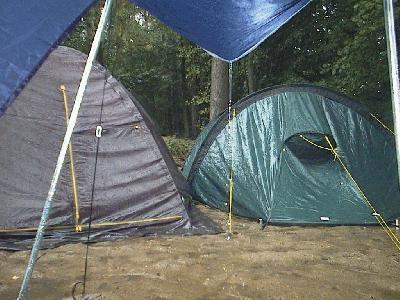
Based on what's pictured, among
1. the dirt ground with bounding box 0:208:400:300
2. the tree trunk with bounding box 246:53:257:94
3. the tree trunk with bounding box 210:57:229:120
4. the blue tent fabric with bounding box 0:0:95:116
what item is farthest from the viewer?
the tree trunk with bounding box 246:53:257:94

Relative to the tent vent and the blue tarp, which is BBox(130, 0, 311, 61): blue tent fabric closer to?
the blue tarp

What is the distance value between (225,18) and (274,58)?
10.6 meters

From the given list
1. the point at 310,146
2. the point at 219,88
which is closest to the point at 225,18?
the point at 310,146

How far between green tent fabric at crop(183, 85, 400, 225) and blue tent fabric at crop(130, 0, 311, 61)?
2.65 meters

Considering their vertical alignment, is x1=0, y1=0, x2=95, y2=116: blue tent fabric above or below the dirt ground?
above

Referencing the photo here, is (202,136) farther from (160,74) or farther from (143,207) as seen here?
(160,74)

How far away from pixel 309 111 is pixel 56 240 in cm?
359

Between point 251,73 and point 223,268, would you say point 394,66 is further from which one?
point 251,73

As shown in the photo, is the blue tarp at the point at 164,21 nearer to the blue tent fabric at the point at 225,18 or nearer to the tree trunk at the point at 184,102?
the blue tent fabric at the point at 225,18

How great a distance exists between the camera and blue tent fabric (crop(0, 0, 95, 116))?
198 cm

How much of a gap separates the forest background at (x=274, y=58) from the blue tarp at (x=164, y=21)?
0.46m

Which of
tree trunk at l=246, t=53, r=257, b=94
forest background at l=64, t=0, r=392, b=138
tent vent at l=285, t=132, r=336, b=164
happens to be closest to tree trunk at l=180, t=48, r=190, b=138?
forest background at l=64, t=0, r=392, b=138

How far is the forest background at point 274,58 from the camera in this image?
A: 27.8 ft

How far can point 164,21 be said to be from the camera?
285 cm
